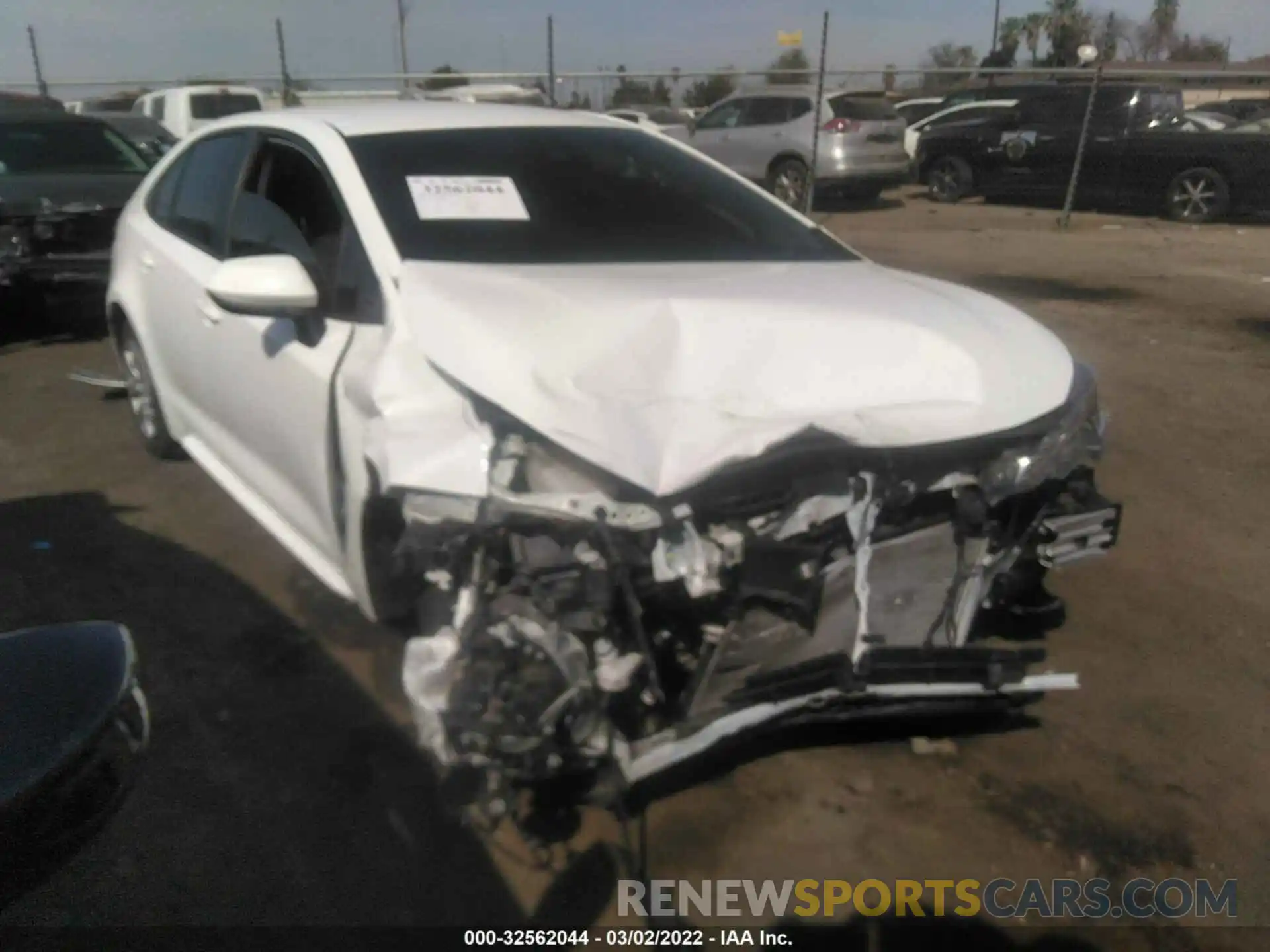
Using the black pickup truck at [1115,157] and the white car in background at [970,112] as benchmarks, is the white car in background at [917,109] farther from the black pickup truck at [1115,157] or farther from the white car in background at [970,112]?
the black pickup truck at [1115,157]

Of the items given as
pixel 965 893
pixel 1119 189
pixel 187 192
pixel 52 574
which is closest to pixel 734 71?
pixel 1119 189

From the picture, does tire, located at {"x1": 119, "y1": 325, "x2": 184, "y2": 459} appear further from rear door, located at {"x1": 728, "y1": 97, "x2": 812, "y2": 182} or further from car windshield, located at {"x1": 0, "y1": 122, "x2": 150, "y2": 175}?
rear door, located at {"x1": 728, "y1": 97, "x2": 812, "y2": 182}

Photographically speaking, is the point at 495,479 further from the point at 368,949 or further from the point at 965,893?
the point at 965,893

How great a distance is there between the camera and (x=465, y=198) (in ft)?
10.4

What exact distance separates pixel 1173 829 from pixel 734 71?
12691 millimetres

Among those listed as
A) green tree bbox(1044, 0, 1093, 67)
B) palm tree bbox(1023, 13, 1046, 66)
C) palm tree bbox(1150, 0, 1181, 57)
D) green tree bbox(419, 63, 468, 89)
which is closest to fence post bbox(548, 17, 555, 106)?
green tree bbox(419, 63, 468, 89)

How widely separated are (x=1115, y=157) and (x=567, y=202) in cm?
1229

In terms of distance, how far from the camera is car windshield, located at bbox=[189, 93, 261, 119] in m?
16.5

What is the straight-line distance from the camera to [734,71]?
13.7 m

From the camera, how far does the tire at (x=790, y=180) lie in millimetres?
14297

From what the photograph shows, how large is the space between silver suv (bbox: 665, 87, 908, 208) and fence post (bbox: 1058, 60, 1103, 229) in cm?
229

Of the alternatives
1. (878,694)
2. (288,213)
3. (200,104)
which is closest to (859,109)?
(200,104)

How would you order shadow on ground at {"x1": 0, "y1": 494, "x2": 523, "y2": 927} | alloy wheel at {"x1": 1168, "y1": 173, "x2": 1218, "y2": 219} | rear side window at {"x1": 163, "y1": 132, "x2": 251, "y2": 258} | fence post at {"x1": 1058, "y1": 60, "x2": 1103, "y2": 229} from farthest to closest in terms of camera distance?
alloy wheel at {"x1": 1168, "y1": 173, "x2": 1218, "y2": 219} → fence post at {"x1": 1058, "y1": 60, "x2": 1103, "y2": 229} → rear side window at {"x1": 163, "y1": 132, "x2": 251, "y2": 258} → shadow on ground at {"x1": 0, "y1": 494, "x2": 523, "y2": 927}

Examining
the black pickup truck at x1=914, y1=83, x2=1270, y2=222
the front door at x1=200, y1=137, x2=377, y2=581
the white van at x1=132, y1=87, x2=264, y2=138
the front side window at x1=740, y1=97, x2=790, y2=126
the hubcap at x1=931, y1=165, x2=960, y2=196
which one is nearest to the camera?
the front door at x1=200, y1=137, x2=377, y2=581
